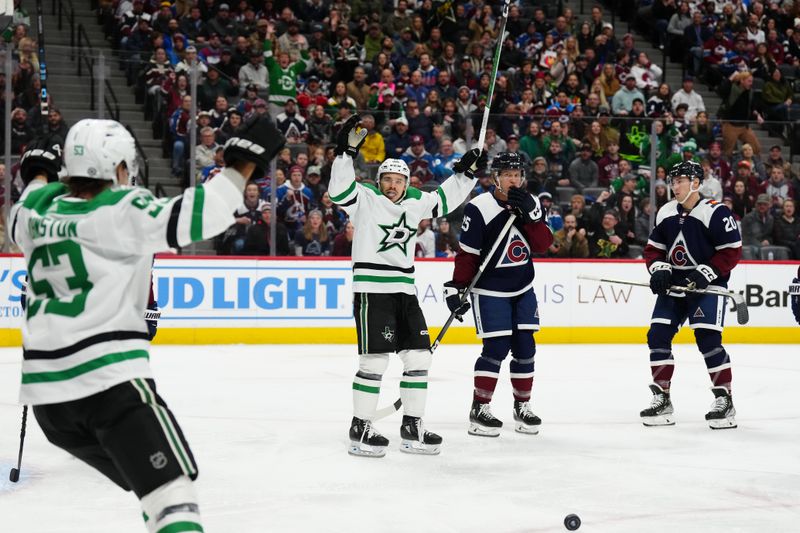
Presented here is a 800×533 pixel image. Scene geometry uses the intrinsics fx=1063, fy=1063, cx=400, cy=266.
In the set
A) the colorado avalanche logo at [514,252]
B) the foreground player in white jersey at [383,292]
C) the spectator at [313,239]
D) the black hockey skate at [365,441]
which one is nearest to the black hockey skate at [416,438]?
the foreground player in white jersey at [383,292]

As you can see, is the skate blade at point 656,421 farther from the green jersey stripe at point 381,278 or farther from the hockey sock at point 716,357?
the green jersey stripe at point 381,278

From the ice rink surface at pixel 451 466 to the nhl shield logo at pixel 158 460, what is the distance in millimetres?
1220

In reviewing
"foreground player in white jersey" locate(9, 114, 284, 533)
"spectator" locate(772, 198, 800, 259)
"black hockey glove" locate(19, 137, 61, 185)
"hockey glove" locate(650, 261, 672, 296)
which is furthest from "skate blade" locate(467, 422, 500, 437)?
"spectator" locate(772, 198, 800, 259)

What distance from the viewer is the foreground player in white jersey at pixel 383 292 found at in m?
5.06

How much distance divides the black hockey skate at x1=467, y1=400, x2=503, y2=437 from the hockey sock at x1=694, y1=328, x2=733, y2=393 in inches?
50.9

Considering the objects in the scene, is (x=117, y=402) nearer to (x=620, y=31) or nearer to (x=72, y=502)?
(x=72, y=502)

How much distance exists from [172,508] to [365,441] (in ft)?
8.67

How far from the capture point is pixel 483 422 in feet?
18.3

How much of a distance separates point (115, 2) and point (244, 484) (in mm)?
9953

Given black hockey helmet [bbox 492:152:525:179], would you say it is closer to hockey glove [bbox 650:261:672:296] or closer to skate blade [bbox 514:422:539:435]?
hockey glove [bbox 650:261:672:296]

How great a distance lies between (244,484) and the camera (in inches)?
169

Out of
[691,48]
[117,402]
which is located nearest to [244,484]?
[117,402]

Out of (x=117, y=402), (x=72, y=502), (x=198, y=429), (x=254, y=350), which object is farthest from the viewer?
(x=254, y=350)

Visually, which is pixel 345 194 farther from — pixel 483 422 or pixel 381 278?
pixel 483 422
